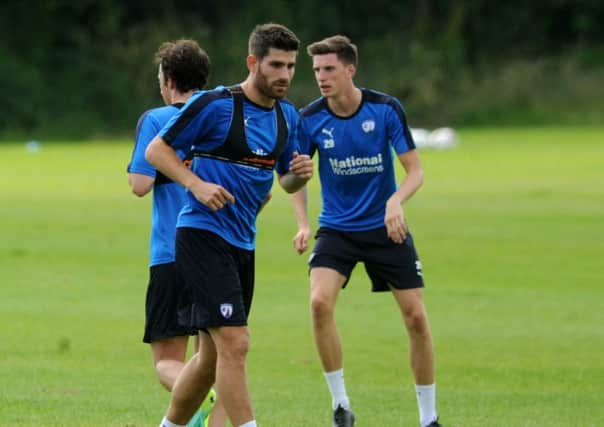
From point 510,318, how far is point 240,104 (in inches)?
282

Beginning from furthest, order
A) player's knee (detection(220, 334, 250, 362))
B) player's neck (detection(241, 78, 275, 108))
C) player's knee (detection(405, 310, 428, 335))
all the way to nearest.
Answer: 1. player's knee (detection(405, 310, 428, 335))
2. player's neck (detection(241, 78, 275, 108))
3. player's knee (detection(220, 334, 250, 362))

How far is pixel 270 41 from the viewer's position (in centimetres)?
722

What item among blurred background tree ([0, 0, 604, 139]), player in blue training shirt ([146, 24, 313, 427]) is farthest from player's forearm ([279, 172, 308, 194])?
blurred background tree ([0, 0, 604, 139])

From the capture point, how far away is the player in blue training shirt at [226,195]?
7.11 metres

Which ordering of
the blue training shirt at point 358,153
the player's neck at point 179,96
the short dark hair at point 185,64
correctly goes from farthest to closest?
1. the blue training shirt at point 358,153
2. the player's neck at point 179,96
3. the short dark hair at point 185,64

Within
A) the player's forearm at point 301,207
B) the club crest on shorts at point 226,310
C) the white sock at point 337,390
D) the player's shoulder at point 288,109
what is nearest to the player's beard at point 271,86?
the player's shoulder at point 288,109

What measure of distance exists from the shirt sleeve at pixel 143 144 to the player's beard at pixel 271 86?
0.83 meters

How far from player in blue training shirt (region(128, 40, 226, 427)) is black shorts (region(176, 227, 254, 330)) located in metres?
0.61

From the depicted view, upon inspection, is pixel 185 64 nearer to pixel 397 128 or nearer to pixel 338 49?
pixel 338 49

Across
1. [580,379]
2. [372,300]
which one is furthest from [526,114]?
[580,379]

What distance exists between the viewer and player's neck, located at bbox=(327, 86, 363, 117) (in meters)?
9.37

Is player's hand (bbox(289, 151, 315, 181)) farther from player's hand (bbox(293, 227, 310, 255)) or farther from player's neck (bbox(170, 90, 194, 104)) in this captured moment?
player's hand (bbox(293, 227, 310, 255))

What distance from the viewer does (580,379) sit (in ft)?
34.8

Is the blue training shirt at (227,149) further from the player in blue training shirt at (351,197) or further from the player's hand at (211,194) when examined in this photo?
the player in blue training shirt at (351,197)
